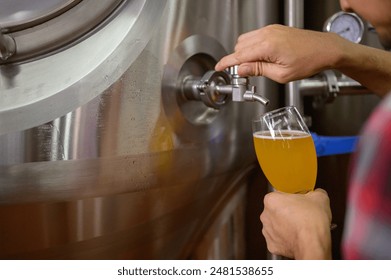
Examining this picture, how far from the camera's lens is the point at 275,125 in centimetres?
64

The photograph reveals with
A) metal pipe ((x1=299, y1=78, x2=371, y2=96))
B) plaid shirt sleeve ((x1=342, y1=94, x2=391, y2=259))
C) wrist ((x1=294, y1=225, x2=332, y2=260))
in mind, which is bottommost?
wrist ((x1=294, y1=225, x2=332, y2=260))

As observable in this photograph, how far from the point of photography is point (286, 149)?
0.62 metres

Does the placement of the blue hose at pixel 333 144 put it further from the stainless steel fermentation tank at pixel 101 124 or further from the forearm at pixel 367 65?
the stainless steel fermentation tank at pixel 101 124

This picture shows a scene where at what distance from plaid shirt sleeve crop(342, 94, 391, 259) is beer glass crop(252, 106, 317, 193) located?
10.1 inches

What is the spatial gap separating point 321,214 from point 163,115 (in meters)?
0.29

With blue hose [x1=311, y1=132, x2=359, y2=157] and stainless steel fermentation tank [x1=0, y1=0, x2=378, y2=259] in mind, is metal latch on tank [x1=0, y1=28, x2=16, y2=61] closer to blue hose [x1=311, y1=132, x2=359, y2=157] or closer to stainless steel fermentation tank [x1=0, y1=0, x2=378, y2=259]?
stainless steel fermentation tank [x1=0, y1=0, x2=378, y2=259]

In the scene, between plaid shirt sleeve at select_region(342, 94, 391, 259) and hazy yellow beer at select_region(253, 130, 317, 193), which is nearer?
plaid shirt sleeve at select_region(342, 94, 391, 259)

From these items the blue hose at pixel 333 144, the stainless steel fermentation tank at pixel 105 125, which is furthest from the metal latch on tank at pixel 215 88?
the blue hose at pixel 333 144

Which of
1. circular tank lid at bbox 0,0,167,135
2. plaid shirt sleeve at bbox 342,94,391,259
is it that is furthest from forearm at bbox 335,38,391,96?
plaid shirt sleeve at bbox 342,94,391,259

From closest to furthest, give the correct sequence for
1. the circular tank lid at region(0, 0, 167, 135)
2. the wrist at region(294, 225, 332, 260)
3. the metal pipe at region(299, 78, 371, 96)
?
the wrist at region(294, 225, 332, 260), the circular tank lid at region(0, 0, 167, 135), the metal pipe at region(299, 78, 371, 96)

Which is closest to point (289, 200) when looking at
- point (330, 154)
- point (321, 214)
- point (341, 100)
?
point (321, 214)

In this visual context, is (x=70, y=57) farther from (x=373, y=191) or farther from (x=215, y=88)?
(x=373, y=191)

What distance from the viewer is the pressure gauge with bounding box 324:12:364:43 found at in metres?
0.99

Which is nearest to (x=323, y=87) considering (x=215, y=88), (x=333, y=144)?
(x=333, y=144)
